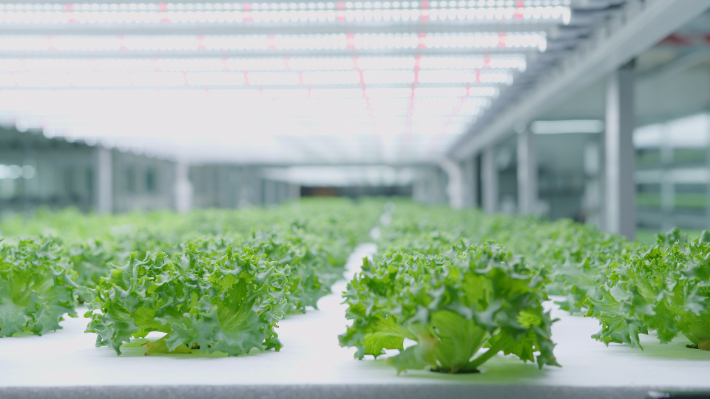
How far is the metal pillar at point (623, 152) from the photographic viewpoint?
8.17 m

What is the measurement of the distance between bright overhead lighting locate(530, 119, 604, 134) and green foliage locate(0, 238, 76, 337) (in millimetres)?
20934

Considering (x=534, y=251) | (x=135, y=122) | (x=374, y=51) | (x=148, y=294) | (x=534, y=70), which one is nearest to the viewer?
(x=148, y=294)

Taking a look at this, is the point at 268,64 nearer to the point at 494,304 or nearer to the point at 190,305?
the point at 190,305

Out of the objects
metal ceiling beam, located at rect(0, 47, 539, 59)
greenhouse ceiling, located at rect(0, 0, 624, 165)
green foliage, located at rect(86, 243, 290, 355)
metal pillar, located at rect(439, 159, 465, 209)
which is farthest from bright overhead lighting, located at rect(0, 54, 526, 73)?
metal pillar, located at rect(439, 159, 465, 209)

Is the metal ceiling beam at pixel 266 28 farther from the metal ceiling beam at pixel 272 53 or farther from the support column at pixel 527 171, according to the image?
the support column at pixel 527 171

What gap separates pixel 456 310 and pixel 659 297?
1.33m

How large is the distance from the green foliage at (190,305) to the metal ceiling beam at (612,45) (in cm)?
406

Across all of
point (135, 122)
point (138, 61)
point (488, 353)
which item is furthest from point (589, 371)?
point (135, 122)

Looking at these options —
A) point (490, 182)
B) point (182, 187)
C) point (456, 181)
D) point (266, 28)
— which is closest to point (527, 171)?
point (490, 182)

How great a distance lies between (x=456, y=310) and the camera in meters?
2.97

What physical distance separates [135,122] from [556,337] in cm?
1410

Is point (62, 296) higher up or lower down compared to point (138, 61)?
lower down

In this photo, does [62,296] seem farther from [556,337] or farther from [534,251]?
[534,251]

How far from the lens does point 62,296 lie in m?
4.40
